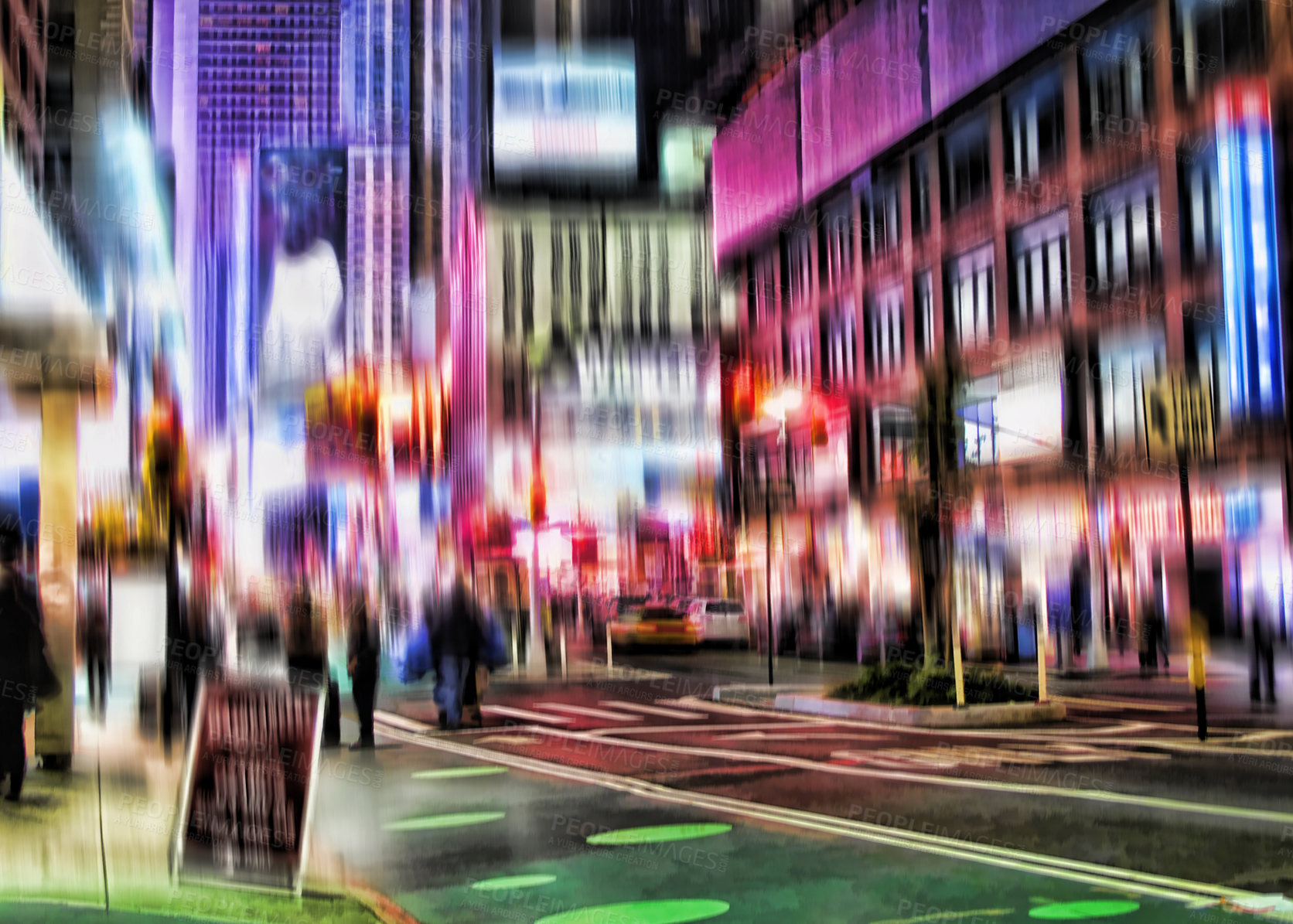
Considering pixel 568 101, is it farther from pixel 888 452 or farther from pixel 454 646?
pixel 454 646

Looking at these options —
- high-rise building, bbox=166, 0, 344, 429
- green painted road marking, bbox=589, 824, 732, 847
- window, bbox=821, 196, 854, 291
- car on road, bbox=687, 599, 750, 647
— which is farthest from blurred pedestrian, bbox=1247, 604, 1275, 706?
window, bbox=821, 196, 854, 291

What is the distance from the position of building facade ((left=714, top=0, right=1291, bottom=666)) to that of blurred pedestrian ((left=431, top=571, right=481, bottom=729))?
21.0 feet

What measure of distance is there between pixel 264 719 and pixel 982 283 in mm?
37952

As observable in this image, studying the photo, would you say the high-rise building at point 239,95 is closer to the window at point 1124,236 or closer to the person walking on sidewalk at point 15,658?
the person walking on sidewalk at point 15,658

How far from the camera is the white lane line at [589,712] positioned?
54.5 feet

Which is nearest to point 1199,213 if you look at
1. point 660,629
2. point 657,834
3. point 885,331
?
point 885,331

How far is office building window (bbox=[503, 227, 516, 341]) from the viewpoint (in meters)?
110

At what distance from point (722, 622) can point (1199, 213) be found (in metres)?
15.8

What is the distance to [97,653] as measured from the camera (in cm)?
1716

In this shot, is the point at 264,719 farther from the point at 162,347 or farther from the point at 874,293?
the point at 874,293

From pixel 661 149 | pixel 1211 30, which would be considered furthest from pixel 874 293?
pixel 661 149

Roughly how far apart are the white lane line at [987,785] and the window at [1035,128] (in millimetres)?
29034

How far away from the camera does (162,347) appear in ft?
78.4

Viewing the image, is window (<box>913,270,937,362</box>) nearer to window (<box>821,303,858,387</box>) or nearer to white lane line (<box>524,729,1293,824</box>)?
window (<box>821,303,858,387</box>)
